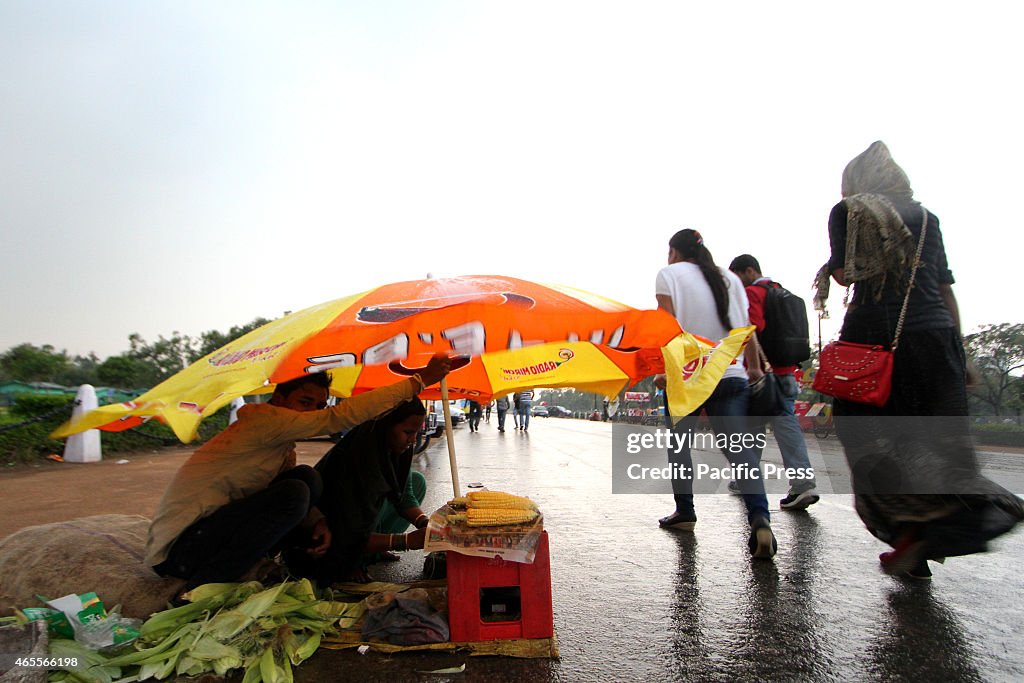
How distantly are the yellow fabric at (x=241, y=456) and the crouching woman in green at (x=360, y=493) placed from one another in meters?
0.53

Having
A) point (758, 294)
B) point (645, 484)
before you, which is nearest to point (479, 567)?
point (758, 294)

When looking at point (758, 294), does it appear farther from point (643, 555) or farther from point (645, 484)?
point (645, 484)

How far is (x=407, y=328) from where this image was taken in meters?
2.82

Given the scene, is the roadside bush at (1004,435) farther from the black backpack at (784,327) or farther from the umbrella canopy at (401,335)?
the umbrella canopy at (401,335)

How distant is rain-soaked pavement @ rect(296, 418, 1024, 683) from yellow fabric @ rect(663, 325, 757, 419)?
1.00 m

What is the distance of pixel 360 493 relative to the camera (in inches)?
136

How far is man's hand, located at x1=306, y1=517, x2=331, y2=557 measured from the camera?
127 inches

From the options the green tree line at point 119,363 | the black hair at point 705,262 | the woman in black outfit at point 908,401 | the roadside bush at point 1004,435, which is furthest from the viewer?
the green tree line at point 119,363

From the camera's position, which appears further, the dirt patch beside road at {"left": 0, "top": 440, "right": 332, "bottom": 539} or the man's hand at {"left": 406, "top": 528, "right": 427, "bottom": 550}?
the dirt patch beside road at {"left": 0, "top": 440, "right": 332, "bottom": 539}

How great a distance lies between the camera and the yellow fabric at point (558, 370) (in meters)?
3.58

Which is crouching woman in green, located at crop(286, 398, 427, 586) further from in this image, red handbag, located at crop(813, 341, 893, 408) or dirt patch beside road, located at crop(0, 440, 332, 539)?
dirt patch beside road, located at crop(0, 440, 332, 539)

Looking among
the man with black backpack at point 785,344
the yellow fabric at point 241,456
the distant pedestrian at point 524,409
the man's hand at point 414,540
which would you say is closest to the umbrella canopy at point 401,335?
the yellow fabric at point 241,456

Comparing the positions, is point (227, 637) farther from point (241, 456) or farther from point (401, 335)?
point (401, 335)

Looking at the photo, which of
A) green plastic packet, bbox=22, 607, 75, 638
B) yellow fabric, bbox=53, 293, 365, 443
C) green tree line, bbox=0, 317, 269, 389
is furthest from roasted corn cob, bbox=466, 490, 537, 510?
green tree line, bbox=0, 317, 269, 389
